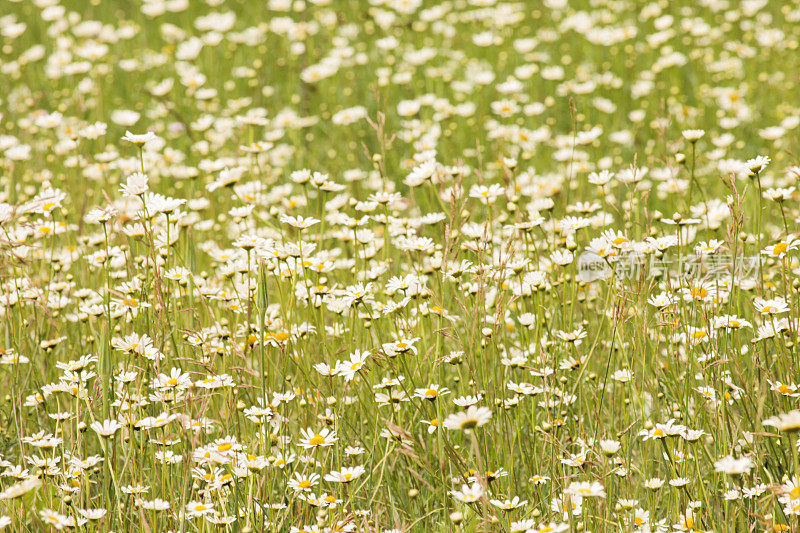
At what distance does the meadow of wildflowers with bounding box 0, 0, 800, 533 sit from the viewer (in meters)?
2.10

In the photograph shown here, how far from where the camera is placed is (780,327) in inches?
91.4

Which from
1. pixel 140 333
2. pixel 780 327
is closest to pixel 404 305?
pixel 140 333

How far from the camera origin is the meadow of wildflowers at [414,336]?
6.88 ft

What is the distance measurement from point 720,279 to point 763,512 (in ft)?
3.09

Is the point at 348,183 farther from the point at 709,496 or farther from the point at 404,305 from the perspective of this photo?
the point at 709,496

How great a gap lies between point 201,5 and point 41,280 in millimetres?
4744

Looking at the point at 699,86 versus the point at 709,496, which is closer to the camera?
the point at 709,496

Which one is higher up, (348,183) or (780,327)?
(780,327)

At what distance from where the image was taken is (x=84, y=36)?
6543 millimetres

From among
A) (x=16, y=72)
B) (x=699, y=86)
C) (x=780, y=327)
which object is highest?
(x=780, y=327)

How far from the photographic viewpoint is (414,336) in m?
2.46

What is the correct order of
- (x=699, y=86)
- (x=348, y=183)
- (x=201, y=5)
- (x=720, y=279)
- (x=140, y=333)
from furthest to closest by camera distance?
(x=201, y=5) < (x=699, y=86) < (x=348, y=183) < (x=720, y=279) < (x=140, y=333)

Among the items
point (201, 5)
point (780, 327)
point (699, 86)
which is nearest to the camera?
point (780, 327)

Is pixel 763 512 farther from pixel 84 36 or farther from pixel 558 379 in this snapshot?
pixel 84 36
